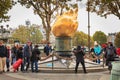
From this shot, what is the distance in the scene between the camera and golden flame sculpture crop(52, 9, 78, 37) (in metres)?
26.0

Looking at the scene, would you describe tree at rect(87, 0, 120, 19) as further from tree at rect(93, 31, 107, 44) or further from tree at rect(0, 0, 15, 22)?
tree at rect(93, 31, 107, 44)

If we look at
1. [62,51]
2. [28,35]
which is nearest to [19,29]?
[28,35]

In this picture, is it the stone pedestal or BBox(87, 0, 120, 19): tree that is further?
BBox(87, 0, 120, 19): tree

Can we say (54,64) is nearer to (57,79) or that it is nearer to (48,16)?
(57,79)

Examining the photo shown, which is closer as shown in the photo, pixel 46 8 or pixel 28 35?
pixel 46 8

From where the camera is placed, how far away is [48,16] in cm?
4888

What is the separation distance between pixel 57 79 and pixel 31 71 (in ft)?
15.4

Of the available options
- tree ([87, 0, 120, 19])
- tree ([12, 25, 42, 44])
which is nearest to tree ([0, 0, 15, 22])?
tree ([87, 0, 120, 19])

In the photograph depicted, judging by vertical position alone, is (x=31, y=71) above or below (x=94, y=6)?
below

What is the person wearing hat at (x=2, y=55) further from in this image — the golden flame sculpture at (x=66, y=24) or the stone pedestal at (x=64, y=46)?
the stone pedestal at (x=64, y=46)

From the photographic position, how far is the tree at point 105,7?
42.8 metres

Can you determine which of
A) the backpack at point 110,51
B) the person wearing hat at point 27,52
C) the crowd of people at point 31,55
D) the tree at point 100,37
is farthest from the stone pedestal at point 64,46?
the tree at point 100,37

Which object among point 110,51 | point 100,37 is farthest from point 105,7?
point 100,37

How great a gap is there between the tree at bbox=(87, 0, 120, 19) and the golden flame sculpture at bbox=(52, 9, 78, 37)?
51.6 ft
